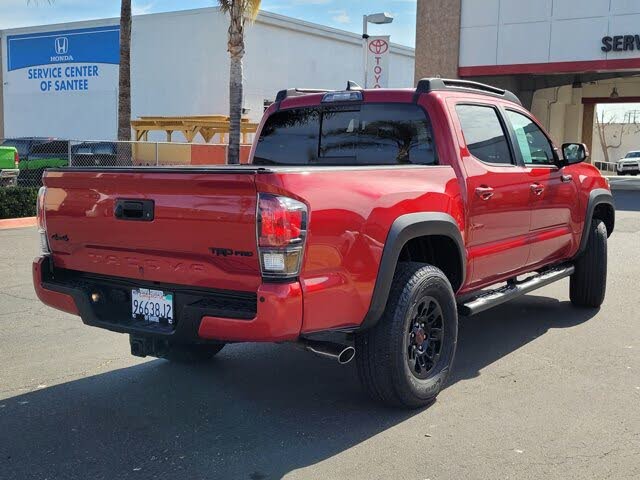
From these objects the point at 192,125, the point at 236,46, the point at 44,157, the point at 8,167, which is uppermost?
the point at 236,46

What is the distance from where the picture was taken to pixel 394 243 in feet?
13.4

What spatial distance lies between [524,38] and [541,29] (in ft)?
2.04

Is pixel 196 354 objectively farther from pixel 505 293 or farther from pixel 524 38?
pixel 524 38

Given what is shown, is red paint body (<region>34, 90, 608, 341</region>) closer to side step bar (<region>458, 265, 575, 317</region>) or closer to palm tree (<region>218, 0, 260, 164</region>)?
side step bar (<region>458, 265, 575, 317</region>)

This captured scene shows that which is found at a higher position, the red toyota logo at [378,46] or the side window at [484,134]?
the red toyota logo at [378,46]

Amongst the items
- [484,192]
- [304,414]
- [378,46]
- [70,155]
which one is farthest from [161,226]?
[378,46]

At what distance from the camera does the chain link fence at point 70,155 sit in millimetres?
16422

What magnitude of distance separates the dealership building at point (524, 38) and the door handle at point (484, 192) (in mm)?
20620

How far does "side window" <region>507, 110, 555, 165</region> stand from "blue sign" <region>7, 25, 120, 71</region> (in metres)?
28.4

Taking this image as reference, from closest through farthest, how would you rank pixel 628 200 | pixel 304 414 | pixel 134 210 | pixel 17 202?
pixel 134 210, pixel 304 414, pixel 17 202, pixel 628 200

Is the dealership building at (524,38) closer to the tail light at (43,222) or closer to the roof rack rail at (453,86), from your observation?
the roof rack rail at (453,86)

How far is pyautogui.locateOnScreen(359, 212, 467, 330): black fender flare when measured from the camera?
159 inches

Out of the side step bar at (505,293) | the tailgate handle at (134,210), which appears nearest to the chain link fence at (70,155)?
the side step bar at (505,293)

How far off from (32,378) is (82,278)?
3.50ft
